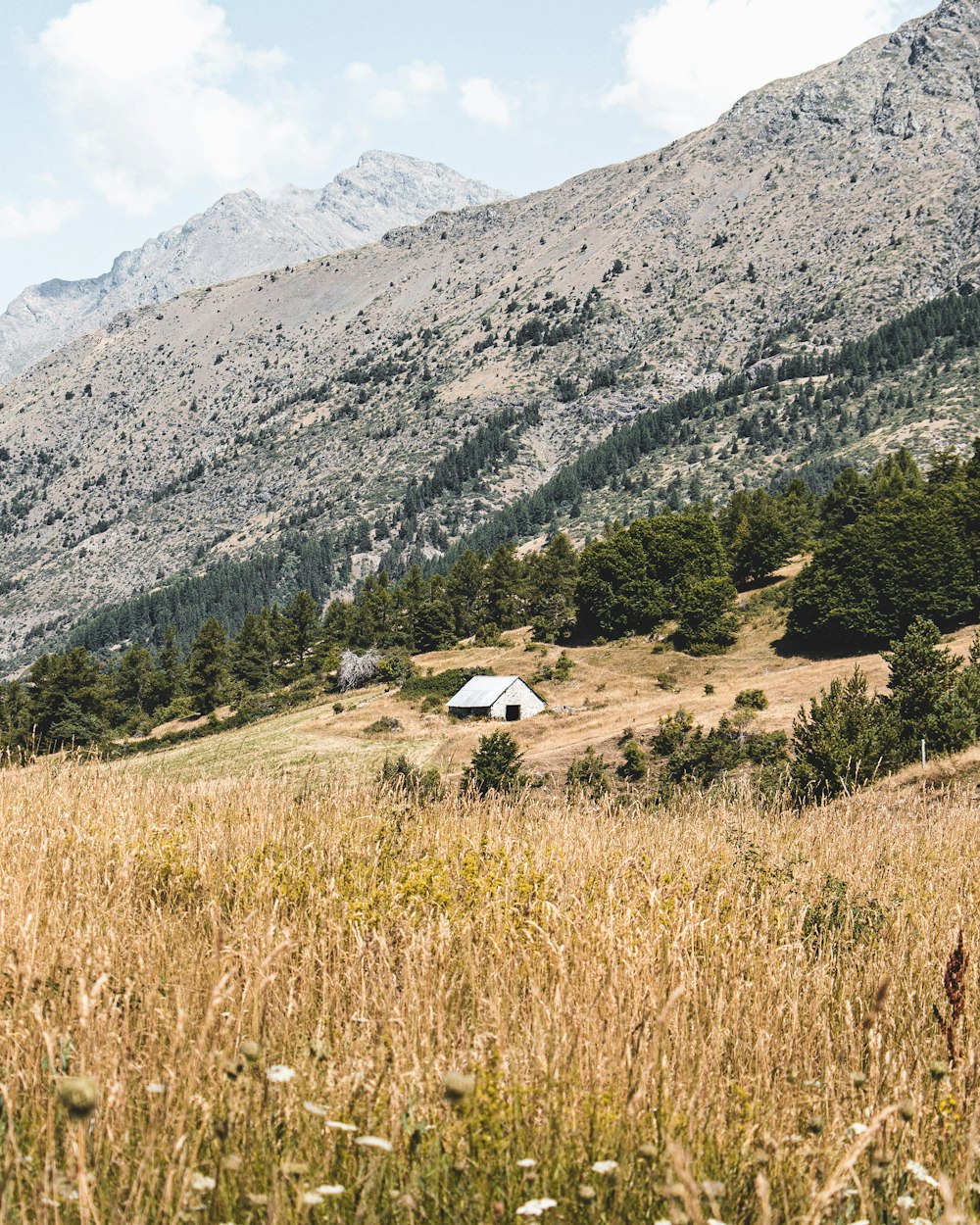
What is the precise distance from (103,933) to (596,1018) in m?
2.50

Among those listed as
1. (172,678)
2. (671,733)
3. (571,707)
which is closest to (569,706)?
(571,707)

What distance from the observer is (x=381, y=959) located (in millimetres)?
3910

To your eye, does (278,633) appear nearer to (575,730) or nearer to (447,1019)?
(575,730)

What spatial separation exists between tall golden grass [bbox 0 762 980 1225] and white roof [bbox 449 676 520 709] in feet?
200

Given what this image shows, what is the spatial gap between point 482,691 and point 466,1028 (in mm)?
65033

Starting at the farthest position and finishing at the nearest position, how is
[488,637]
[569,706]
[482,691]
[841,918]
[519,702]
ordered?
[488,637] < [482,691] < [519,702] < [569,706] < [841,918]

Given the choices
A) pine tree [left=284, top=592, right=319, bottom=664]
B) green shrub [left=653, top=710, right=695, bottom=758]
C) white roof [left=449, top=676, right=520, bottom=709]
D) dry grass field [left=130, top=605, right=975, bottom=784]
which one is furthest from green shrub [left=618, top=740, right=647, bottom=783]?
pine tree [left=284, top=592, right=319, bottom=664]

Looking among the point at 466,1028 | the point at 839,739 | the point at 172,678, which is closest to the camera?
the point at 466,1028

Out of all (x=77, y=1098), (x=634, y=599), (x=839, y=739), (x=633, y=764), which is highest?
(x=634, y=599)

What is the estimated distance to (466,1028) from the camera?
3.63 m

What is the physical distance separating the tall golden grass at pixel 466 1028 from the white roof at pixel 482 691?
61.1 metres

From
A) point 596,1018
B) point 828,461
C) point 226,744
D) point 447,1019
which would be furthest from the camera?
point 828,461

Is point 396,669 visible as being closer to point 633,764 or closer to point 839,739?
point 633,764

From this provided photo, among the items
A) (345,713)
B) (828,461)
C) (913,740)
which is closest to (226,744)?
(345,713)
